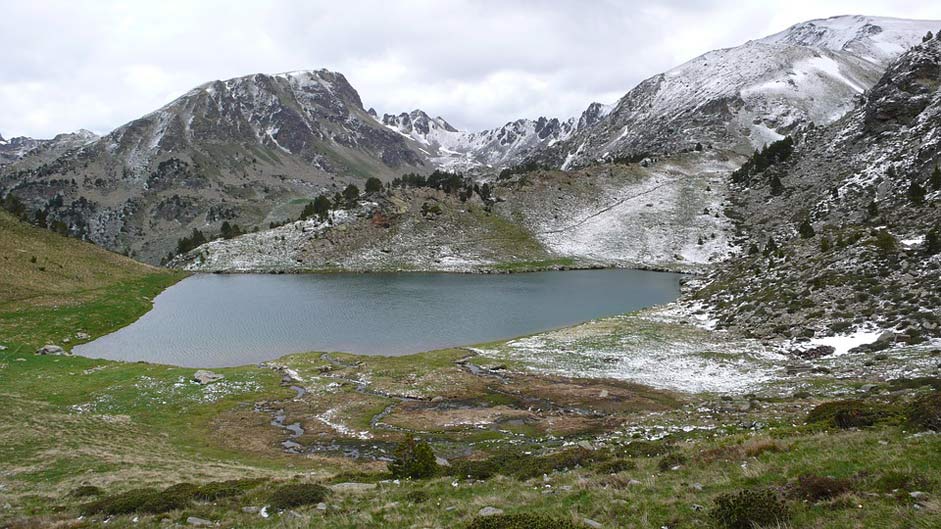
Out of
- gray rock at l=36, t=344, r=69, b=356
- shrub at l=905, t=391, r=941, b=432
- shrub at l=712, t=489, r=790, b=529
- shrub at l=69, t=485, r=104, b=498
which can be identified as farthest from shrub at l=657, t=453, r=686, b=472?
gray rock at l=36, t=344, r=69, b=356

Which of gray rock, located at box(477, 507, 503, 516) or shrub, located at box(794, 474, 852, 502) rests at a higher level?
shrub, located at box(794, 474, 852, 502)

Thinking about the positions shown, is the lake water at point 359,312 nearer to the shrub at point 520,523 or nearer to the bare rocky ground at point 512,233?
the bare rocky ground at point 512,233

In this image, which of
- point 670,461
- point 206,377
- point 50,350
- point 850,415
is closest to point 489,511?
point 670,461

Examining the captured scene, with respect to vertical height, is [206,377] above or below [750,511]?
below

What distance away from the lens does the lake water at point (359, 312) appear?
194ft

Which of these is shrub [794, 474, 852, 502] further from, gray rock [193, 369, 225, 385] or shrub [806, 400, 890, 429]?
gray rock [193, 369, 225, 385]

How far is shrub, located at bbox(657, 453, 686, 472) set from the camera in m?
17.4

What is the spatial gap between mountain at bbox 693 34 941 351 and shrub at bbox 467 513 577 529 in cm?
3700

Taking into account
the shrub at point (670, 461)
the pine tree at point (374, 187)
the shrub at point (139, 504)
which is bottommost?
the shrub at point (139, 504)

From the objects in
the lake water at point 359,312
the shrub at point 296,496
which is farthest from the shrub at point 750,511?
the lake water at point 359,312

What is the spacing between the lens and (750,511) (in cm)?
1092

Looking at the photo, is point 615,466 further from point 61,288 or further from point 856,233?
→ point 61,288

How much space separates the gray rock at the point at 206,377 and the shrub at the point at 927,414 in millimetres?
45077

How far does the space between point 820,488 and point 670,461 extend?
6.34 m
